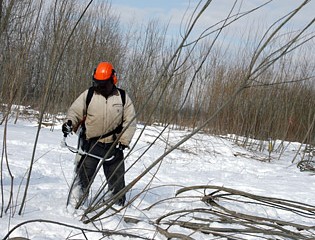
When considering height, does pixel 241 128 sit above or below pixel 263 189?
above

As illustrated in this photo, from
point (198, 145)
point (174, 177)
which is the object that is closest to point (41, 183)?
point (174, 177)

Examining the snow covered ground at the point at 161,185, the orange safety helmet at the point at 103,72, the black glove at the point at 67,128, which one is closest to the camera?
the snow covered ground at the point at 161,185

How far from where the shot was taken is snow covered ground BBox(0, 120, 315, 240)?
2.55 m

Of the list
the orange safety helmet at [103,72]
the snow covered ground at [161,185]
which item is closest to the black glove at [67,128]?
the snow covered ground at [161,185]

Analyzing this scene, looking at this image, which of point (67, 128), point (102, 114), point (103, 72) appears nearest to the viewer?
point (67, 128)

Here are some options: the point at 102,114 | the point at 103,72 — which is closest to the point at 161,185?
the point at 102,114

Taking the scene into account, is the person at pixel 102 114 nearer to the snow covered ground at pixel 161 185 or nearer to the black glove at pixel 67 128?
the black glove at pixel 67 128

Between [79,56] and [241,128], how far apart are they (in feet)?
18.5

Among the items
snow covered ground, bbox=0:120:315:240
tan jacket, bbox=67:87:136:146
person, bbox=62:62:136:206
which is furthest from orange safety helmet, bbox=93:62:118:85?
snow covered ground, bbox=0:120:315:240

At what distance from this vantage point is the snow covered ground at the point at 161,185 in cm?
255

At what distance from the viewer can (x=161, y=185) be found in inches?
130

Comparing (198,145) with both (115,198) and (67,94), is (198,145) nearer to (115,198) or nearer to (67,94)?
(67,94)

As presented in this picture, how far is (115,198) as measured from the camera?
7.33ft

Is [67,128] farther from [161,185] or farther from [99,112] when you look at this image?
[161,185]
